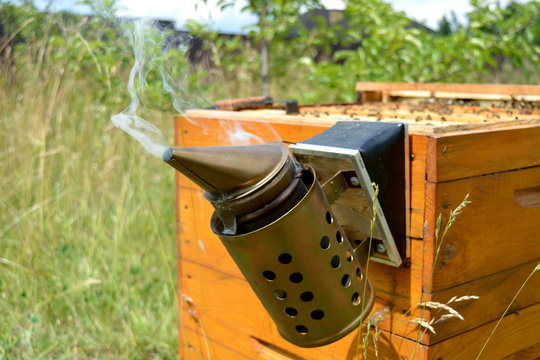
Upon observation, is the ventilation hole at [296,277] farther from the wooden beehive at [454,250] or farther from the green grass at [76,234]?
the green grass at [76,234]

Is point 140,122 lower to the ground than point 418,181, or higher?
higher

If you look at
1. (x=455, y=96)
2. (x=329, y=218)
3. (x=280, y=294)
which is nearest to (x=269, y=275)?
(x=280, y=294)

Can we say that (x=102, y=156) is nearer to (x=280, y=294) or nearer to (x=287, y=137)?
(x=287, y=137)

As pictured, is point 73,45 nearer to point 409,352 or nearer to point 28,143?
point 28,143

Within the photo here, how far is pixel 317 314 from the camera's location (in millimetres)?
1084

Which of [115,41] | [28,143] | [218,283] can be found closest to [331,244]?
[218,283]

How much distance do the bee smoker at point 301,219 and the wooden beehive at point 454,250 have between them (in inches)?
2.8

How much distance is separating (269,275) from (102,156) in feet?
7.60

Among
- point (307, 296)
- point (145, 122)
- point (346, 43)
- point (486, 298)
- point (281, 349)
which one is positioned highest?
point (346, 43)

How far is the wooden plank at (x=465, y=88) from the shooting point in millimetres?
1796

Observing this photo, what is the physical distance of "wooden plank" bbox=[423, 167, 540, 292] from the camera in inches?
44.6

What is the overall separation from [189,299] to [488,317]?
0.95 metres

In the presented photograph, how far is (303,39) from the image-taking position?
3604 mm

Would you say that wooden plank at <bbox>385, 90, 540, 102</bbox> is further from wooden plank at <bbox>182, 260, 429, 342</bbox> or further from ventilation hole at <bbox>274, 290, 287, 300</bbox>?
ventilation hole at <bbox>274, 290, 287, 300</bbox>
